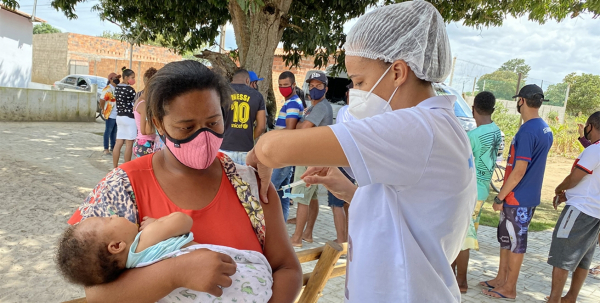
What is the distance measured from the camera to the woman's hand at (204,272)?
1387 mm

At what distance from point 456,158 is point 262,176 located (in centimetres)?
79

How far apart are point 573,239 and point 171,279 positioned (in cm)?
398

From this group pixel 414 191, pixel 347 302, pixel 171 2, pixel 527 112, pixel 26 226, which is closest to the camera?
pixel 414 191

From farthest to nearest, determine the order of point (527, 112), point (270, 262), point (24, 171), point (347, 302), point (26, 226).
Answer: point (24, 171), point (26, 226), point (527, 112), point (270, 262), point (347, 302)

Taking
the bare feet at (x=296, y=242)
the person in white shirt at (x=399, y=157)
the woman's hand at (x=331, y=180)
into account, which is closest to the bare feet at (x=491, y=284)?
the bare feet at (x=296, y=242)

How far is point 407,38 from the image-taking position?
132cm

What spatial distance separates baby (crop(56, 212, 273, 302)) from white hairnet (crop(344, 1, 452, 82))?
2.73 feet

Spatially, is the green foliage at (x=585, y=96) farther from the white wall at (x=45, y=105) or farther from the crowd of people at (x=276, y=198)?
the crowd of people at (x=276, y=198)

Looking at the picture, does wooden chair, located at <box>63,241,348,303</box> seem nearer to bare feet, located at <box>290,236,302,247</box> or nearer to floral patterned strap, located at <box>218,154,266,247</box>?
floral patterned strap, located at <box>218,154,266,247</box>

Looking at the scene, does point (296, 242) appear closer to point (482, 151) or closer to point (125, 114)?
point (482, 151)

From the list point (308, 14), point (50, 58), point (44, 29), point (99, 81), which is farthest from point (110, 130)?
point (44, 29)

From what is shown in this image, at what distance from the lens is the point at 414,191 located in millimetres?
1251

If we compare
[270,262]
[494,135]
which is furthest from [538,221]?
[270,262]

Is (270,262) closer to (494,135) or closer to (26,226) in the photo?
(494,135)
